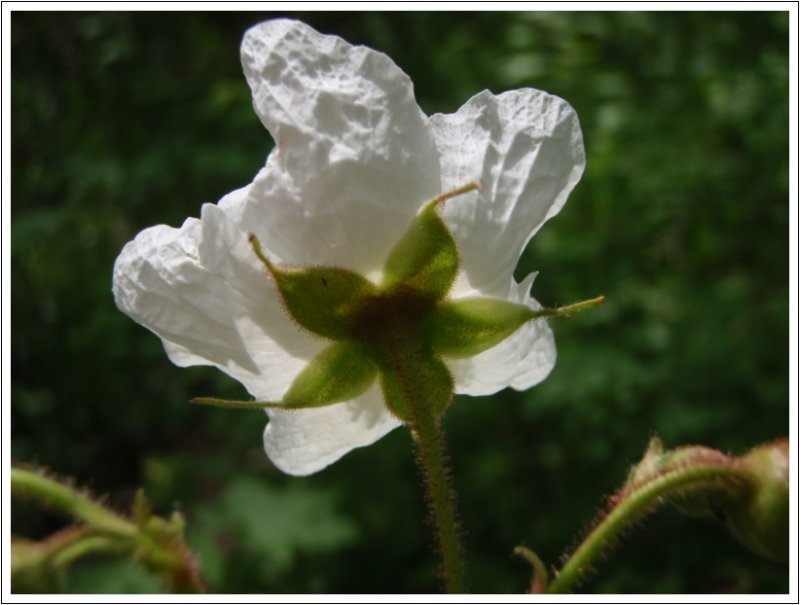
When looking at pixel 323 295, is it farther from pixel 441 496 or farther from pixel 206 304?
pixel 441 496

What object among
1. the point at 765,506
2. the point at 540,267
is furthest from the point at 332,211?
the point at 540,267

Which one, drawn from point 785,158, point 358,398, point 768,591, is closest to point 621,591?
point 768,591

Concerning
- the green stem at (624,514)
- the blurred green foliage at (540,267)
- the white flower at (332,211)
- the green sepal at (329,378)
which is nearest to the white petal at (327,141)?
the white flower at (332,211)

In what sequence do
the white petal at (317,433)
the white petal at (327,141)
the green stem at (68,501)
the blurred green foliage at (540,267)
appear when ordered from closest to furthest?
1. the white petal at (327,141)
2. the white petal at (317,433)
3. the green stem at (68,501)
4. the blurred green foliage at (540,267)

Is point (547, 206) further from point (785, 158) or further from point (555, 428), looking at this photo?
point (555, 428)

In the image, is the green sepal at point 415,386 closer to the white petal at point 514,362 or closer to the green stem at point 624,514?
the white petal at point 514,362

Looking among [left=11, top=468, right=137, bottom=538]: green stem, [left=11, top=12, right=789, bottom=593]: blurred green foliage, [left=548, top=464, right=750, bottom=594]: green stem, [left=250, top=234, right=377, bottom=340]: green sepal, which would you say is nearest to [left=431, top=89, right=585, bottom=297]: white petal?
[left=250, top=234, right=377, bottom=340]: green sepal
